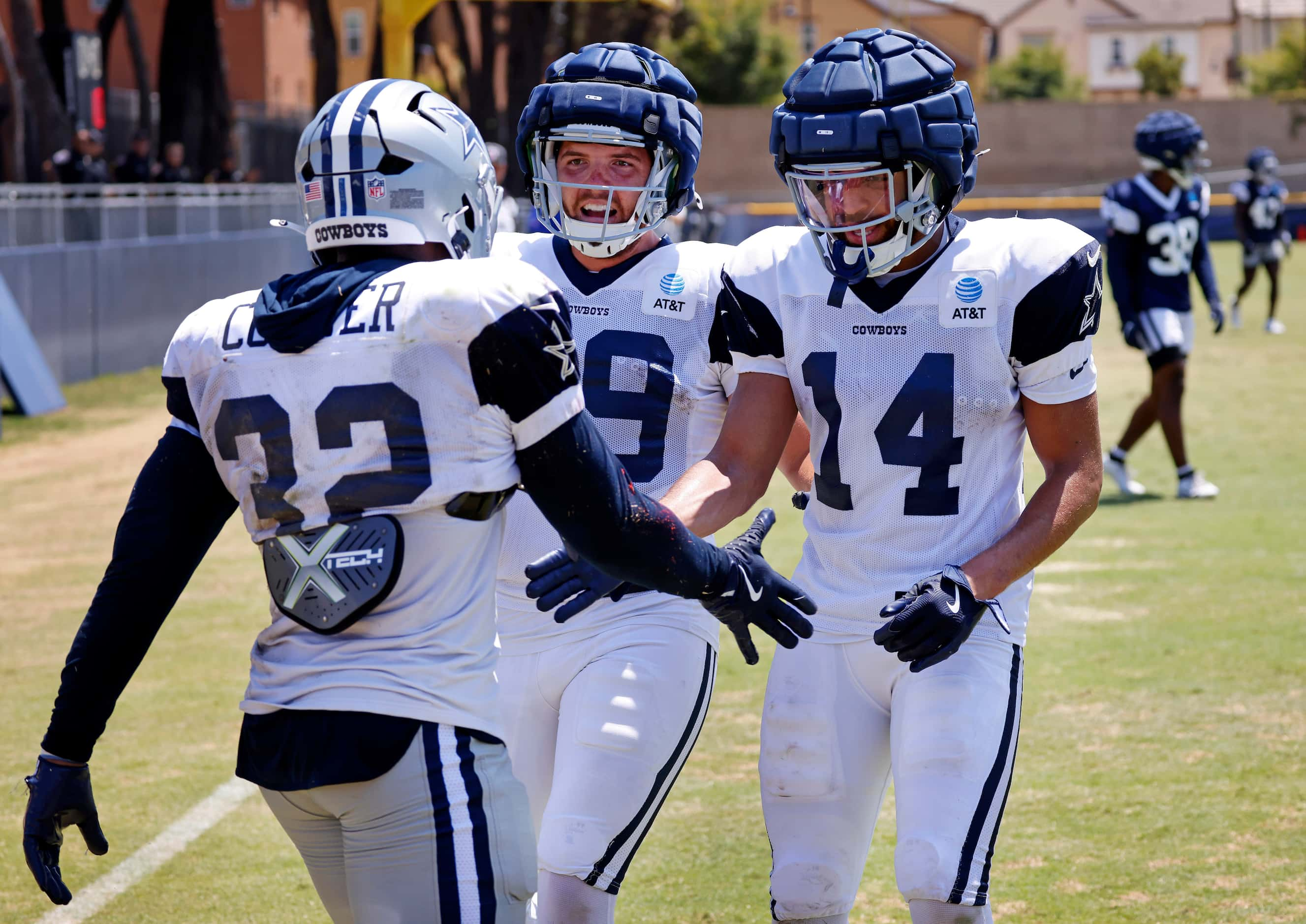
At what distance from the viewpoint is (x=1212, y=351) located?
741 inches

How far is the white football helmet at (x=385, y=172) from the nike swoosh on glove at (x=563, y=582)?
2.15ft

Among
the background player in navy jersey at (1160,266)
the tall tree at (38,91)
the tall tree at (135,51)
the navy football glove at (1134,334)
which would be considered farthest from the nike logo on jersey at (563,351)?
the tall tree at (135,51)

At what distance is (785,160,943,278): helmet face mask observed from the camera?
3.33m

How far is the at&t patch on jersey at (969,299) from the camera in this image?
333cm

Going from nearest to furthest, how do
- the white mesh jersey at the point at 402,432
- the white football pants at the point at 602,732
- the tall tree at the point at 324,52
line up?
the white mesh jersey at the point at 402,432, the white football pants at the point at 602,732, the tall tree at the point at 324,52

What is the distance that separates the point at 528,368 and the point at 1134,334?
341 inches

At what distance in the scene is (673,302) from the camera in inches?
154

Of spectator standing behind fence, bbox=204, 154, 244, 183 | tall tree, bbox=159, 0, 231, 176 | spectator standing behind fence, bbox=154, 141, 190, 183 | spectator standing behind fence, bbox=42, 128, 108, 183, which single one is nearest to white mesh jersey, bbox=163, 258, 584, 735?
spectator standing behind fence, bbox=42, 128, 108, 183

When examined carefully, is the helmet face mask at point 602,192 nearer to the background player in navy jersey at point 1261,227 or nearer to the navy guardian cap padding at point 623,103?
the navy guardian cap padding at point 623,103

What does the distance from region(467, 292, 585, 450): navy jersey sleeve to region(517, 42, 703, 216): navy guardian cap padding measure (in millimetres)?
1370

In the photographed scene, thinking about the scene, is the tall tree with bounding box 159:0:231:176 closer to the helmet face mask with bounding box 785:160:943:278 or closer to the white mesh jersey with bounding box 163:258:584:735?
the helmet face mask with bounding box 785:160:943:278

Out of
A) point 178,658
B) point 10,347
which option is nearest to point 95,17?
point 10,347

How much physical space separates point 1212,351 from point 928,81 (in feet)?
54.4

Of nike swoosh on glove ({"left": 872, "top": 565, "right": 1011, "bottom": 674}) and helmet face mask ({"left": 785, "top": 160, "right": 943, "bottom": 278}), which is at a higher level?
helmet face mask ({"left": 785, "top": 160, "right": 943, "bottom": 278})
